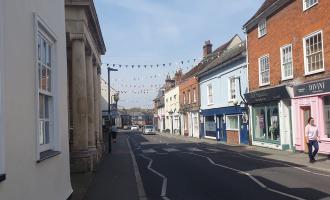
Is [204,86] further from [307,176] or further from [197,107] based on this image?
[307,176]

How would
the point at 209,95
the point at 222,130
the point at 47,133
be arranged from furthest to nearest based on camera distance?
the point at 209,95
the point at 222,130
the point at 47,133

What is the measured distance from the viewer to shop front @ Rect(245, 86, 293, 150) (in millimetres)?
24828

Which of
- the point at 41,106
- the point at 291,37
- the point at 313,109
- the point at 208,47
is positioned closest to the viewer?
the point at 41,106

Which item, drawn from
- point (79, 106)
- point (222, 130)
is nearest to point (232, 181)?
point (79, 106)

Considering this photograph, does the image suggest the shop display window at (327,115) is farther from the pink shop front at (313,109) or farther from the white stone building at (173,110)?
the white stone building at (173,110)

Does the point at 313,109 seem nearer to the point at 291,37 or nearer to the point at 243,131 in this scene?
the point at 291,37

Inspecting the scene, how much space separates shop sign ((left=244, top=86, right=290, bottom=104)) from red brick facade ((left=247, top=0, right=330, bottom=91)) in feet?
1.47

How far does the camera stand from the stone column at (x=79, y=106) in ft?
52.1

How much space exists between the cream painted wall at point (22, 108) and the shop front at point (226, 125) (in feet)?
83.8

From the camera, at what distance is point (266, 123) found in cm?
2789

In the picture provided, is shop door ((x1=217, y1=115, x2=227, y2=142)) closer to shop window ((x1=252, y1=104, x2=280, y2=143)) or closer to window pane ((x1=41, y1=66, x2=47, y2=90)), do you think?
shop window ((x1=252, y1=104, x2=280, y2=143))

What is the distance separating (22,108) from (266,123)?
76.9ft

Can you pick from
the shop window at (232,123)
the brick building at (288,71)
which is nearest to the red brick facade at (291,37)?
the brick building at (288,71)

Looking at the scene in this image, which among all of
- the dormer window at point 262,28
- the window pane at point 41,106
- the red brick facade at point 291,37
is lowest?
the window pane at point 41,106
